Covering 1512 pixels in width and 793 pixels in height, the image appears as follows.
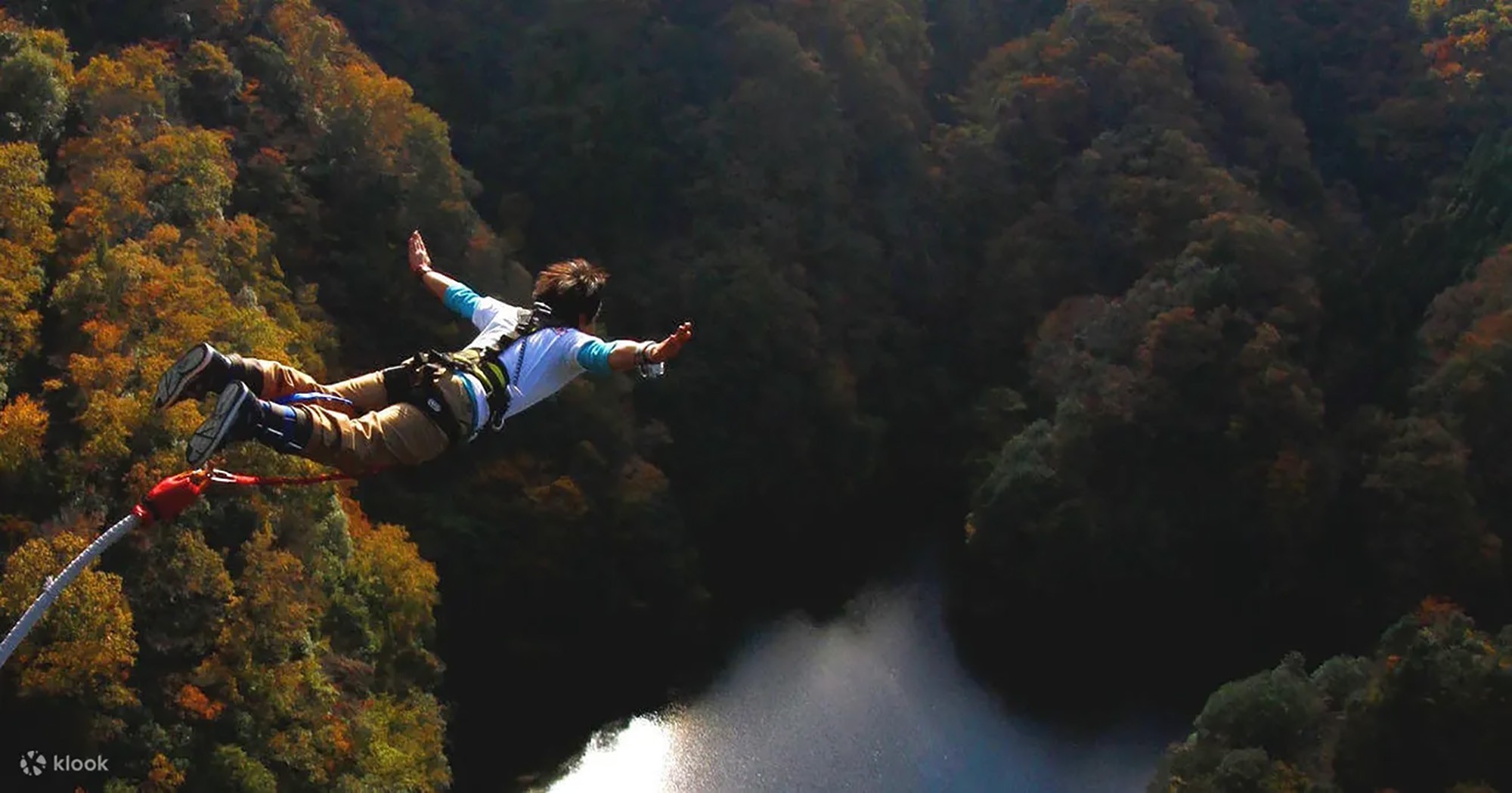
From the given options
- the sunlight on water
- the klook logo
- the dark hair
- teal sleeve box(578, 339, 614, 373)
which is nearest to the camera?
teal sleeve box(578, 339, 614, 373)

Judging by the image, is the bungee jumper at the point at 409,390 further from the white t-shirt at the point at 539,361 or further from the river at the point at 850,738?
the river at the point at 850,738

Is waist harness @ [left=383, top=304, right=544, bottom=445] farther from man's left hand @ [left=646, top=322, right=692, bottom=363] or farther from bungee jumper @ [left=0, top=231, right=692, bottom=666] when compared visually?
man's left hand @ [left=646, top=322, right=692, bottom=363]

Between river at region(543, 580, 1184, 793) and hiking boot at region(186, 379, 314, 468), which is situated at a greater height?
hiking boot at region(186, 379, 314, 468)

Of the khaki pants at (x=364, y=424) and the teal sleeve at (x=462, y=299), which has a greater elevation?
the teal sleeve at (x=462, y=299)

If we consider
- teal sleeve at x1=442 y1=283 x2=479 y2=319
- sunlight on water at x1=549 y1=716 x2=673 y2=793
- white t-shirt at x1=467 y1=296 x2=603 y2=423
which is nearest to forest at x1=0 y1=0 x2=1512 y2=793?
sunlight on water at x1=549 y1=716 x2=673 y2=793

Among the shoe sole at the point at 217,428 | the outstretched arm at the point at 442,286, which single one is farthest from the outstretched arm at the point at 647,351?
the shoe sole at the point at 217,428

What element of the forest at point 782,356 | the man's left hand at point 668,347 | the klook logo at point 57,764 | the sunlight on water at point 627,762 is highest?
the man's left hand at point 668,347

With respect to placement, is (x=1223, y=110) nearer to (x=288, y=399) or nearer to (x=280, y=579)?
(x=280, y=579)

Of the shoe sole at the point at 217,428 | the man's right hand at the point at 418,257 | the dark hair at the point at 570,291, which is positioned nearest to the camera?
the shoe sole at the point at 217,428
